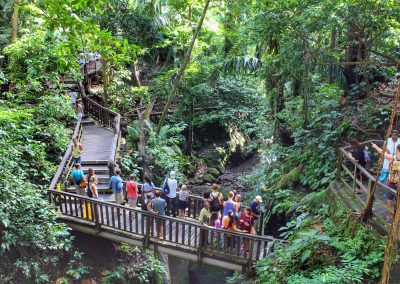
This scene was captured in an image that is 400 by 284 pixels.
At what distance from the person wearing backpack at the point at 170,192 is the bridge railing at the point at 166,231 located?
487mm

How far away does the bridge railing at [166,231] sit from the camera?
29.4 feet

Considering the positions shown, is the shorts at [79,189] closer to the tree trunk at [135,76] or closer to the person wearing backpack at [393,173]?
the person wearing backpack at [393,173]

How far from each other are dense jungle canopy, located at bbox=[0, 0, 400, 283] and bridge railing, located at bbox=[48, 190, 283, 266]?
495 mm

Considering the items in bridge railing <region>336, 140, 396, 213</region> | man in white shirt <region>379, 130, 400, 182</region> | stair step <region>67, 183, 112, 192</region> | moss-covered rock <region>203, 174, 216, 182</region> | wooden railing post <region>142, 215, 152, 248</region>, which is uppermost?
man in white shirt <region>379, 130, 400, 182</region>

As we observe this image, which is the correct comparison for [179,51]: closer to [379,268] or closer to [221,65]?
[221,65]

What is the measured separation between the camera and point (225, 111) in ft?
67.0

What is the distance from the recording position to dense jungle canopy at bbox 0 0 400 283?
7199 mm

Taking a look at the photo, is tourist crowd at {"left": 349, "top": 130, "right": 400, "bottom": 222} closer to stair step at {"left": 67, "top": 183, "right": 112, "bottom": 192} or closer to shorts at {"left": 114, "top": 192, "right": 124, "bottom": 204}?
shorts at {"left": 114, "top": 192, "right": 124, "bottom": 204}

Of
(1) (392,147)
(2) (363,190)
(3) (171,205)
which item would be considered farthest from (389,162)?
(3) (171,205)

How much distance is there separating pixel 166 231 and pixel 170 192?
41.8 inches

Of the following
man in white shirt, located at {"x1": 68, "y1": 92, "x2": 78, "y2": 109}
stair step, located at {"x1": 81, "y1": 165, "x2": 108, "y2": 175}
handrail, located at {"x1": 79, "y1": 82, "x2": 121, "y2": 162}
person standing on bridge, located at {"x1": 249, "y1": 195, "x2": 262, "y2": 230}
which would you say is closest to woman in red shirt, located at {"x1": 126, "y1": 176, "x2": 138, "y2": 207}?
stair step, located at {"x1": 81, "y1": 165, "x2": 108, "y2": 175}

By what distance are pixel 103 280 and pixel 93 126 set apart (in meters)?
7.73

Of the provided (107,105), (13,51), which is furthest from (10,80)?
(107,105)

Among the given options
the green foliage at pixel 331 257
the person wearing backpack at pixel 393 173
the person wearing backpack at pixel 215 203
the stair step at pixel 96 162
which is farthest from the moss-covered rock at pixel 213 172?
the person wearing backpack at pixel 393 173
